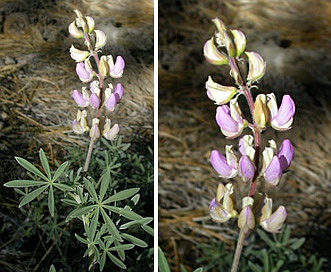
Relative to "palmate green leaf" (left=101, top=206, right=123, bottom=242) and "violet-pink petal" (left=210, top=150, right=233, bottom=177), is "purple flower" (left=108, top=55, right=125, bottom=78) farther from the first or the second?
"violet-pink petal" (left=210, top=150, right=233, bottom=177)

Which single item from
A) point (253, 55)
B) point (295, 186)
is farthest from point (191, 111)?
point (253, 55)

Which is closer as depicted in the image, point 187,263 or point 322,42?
point 187,263

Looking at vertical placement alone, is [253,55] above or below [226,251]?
→ above

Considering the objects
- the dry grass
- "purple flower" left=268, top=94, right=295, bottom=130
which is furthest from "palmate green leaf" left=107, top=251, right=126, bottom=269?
"purple flower" left=268, top=94, right=295, bottom=130

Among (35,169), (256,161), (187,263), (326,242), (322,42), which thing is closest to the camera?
(256,161)

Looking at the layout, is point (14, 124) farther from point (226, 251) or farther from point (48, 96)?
point (226, 251)

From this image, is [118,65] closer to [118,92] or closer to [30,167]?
[118,92]

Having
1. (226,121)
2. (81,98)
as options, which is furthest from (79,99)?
(226,121)

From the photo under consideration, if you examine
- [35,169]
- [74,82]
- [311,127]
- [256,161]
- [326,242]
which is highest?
[256,161]
